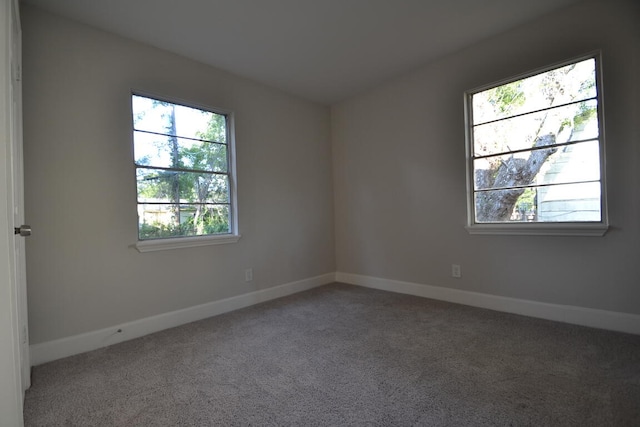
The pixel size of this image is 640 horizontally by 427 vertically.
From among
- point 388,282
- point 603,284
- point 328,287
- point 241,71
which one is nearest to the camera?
point 603,284

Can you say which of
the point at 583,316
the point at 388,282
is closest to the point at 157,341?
the point at 388,282

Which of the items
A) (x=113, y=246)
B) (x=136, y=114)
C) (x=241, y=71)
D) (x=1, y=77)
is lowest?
(x=113, y=246)

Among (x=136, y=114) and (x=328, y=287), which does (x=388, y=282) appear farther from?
(x=136, y=114)

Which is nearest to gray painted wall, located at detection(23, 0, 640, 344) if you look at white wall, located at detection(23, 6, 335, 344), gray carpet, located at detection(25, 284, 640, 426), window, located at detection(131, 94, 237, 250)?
white wall, located at detection(23, 6, 335, 344)

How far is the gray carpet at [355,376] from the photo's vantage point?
1.47 m

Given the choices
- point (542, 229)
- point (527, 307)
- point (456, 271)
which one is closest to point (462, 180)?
point (542, 229)

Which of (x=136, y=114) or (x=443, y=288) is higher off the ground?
(x=136, y=114)

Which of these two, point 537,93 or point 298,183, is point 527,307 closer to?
point 537,93

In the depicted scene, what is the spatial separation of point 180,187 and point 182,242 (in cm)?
50

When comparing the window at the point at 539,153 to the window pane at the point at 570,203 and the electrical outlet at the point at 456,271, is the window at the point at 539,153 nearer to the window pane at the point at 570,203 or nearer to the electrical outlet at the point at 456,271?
the window pane at the point at 570,203

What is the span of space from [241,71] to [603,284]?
3.65 m

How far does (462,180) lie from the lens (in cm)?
306

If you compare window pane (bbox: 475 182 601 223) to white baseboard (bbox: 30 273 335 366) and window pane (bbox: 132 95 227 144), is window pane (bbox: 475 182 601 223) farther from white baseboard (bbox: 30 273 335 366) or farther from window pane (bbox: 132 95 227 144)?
window pane (bbox: 132 95 227 144)

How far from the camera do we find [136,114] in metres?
2.62
